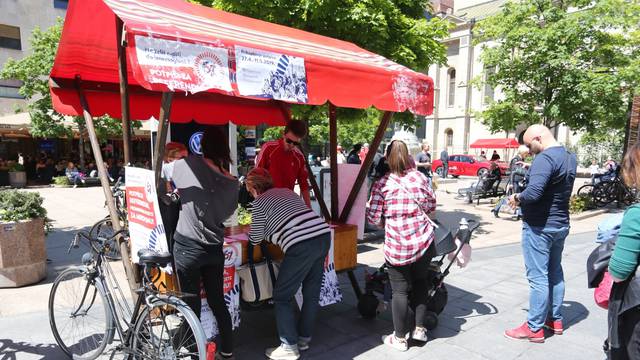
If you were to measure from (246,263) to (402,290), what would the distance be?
1362mm

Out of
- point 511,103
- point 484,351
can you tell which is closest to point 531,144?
point 484,351

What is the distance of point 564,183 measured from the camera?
3523 millimetres

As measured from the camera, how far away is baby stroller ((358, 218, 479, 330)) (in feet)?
12.8

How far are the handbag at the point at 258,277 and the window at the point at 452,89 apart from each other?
43981 mm

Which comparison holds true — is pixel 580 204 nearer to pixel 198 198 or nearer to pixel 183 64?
pixel 198 198

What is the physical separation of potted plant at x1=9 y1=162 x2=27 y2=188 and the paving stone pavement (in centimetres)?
1540

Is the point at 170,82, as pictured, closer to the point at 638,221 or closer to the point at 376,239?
the point at 638,221

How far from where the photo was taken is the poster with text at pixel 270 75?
2791mm

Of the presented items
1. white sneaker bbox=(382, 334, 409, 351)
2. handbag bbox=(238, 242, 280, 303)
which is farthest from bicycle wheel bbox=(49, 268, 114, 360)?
white sneaker bbox=(382, 334, 409, 351)

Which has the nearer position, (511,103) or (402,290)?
(402,290)

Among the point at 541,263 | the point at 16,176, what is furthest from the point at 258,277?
the point at 16,176

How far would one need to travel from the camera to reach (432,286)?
392 centimetres

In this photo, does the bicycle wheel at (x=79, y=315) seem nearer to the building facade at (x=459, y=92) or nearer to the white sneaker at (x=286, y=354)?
the white sneaker at (x=286, y=354)

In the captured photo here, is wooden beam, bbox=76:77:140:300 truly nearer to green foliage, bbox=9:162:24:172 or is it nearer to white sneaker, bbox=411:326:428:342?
white sneaker, bbox=411:326:428:342
